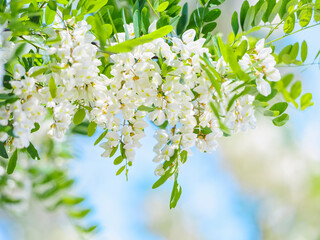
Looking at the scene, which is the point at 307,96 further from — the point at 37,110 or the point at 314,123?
the point at 314,123

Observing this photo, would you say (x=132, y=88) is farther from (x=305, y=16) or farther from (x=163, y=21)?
(x=305, y=16)

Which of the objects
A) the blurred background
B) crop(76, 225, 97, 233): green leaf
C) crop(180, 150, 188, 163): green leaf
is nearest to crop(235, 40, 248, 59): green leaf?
crop(180, 150, 188, 163): green leaf

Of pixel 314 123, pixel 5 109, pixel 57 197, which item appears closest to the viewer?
pixel 5 109

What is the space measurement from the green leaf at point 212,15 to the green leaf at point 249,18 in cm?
3

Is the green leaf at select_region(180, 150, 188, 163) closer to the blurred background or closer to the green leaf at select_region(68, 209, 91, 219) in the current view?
the green leaf at select_region(68, 209, 91, 219)

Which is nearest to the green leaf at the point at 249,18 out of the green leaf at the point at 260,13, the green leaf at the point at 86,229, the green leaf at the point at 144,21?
the green leaf at the point at 260,13

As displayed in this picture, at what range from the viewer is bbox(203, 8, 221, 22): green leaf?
0.41 m

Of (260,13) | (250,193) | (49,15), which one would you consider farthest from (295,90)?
(250,193)

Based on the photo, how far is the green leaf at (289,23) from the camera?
16.0 inches

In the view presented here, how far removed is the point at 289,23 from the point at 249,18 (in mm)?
41

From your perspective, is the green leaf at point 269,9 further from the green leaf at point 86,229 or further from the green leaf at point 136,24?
the green leaf at point 86,229

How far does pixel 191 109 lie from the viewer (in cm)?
36

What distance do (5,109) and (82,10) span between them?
0.37 feet

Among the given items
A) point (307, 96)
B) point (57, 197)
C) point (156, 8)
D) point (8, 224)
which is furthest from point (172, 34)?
point (8, 224)
